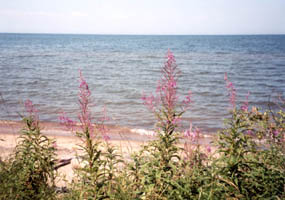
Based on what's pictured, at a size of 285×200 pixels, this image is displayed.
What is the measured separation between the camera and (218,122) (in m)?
13.0

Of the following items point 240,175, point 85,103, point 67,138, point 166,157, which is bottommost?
point 67,138

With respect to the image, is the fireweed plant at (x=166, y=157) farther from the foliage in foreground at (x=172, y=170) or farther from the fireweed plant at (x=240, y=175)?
the fireweed plant at (x=240, y=175)

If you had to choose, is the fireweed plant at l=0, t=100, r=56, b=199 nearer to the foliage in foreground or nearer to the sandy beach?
the foliage in foreground

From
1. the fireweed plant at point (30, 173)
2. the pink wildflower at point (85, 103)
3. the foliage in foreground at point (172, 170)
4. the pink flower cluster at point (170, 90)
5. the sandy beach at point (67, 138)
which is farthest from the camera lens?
the sandy beach at point (67, 138)

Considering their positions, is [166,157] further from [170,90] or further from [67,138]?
[67,138]

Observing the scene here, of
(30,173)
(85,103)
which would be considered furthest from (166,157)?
(30,173)

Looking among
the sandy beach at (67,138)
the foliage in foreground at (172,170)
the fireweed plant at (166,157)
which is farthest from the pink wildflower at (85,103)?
the sandy beach at (67,138)

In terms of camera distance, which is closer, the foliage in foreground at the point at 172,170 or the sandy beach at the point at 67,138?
the foliage in foreground at the point at 172,170

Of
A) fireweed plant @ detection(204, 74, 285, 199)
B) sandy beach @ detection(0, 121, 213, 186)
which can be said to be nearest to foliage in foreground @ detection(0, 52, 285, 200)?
fireweed plant @ detection(204, 74, 285, 199)

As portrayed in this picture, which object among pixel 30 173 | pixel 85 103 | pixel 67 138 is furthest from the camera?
pixel 67 138

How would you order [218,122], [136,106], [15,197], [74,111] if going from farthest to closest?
[136,106] < [74,111] < [218,122] < [15,197]

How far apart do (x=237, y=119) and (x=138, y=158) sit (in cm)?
144

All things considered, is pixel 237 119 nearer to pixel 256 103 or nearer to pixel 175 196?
pixel 175 196

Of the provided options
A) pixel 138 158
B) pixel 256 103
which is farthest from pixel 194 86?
pixel 138 158
